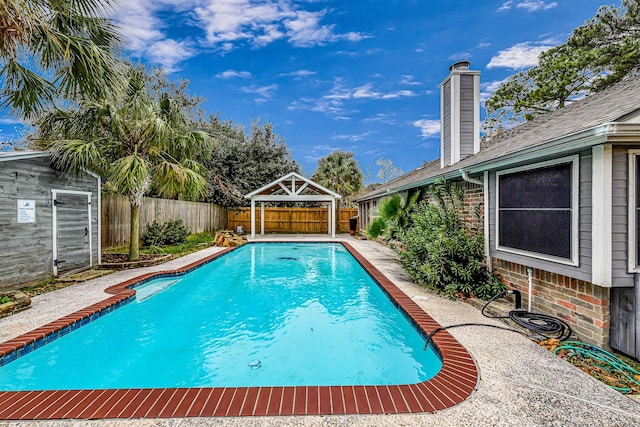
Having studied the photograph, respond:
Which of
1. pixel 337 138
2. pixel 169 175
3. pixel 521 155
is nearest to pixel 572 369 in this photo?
pixel 521 155

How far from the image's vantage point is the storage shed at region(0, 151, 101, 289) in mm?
→ 5855

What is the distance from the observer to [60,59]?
17.4ft

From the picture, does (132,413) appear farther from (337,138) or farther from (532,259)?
(337,138)

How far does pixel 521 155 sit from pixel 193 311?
586 cm

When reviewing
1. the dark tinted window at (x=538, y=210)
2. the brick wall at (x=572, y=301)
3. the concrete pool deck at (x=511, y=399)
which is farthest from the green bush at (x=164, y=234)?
the brick wall at (x=572, y=301)

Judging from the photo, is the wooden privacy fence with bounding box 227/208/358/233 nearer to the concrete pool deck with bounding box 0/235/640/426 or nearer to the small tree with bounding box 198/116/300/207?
the small tree with bounding box 198/116/300/207

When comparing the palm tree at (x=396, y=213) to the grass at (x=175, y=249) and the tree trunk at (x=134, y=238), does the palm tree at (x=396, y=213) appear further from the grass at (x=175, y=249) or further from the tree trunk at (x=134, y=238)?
the tree trunk at (x=134, y=238)

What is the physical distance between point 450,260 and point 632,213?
107 inches

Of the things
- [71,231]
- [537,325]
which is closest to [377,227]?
[537,325]

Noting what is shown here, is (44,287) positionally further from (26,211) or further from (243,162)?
(243,162)

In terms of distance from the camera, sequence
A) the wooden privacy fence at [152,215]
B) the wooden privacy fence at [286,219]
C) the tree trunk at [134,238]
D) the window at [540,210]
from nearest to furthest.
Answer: the window at [540,210], the tree trunk at [134,238], the wooden privacy fence at [152,215], the wooden privacy fence at [286,219]

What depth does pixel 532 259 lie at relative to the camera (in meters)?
4.42

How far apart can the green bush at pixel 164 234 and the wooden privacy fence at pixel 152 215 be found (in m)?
0.27

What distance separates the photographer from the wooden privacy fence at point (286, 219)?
20906mm
